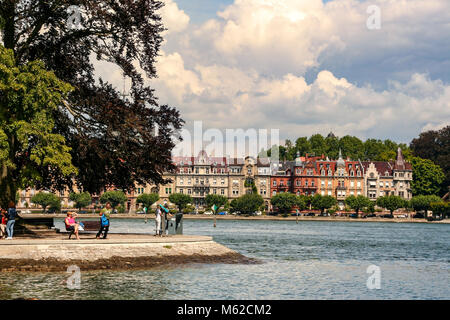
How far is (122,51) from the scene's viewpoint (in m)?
36.1

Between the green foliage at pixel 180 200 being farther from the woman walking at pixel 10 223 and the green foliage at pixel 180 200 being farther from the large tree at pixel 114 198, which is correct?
→ the woman walking at pixel 10 223

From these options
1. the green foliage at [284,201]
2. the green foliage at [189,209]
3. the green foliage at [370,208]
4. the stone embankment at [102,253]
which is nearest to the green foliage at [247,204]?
the green foliage at [284,201]

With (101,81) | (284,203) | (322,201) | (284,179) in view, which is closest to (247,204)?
(284,203)

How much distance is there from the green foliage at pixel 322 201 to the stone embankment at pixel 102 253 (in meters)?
123

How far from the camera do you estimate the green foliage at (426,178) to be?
539 ft

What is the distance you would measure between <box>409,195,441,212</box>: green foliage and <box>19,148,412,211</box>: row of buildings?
1835 cm

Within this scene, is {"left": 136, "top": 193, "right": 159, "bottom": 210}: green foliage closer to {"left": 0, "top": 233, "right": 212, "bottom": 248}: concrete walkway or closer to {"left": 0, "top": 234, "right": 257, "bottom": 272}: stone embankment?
{"left": 0, "top": 233, "right": 212, "bottom": 248}: concrete walkway

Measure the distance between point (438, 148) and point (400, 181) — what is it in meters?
14.4


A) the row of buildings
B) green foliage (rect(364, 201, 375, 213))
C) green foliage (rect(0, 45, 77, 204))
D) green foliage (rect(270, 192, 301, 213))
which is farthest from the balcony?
green foliage (rect(0, 45, 77, 204))

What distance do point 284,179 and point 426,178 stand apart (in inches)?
1479

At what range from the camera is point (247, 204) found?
151 metres
